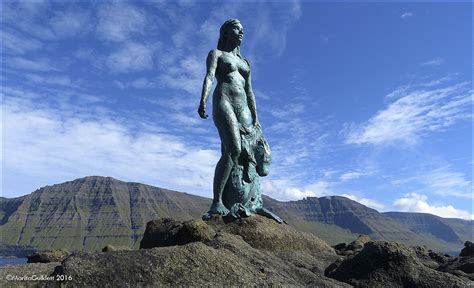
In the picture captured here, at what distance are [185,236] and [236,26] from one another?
7644mm

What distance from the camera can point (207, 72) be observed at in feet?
44.7

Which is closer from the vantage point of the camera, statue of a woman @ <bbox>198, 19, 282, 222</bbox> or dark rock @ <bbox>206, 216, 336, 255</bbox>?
dark rock @ <bbox>206, 216, 336, 255</bbox>

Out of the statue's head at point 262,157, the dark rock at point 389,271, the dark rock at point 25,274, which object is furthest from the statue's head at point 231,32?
→ the dark rock at point 25,274

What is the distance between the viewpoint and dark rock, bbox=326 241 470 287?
6.55 meters

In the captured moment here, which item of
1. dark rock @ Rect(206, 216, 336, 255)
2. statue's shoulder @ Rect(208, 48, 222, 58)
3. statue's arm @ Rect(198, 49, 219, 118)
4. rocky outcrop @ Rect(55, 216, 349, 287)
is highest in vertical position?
statue's shoulder @ Rect(208, 48, 222, 58)

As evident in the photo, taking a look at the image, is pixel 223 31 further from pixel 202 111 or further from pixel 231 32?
pixel 202 111

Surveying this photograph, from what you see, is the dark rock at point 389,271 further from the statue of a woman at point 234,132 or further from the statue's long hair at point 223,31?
the statue's long hair at point 223,31

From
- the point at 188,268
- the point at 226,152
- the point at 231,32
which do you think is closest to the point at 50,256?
the point at 226,152

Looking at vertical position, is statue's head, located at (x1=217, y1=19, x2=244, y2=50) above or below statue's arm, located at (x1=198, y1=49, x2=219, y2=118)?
above

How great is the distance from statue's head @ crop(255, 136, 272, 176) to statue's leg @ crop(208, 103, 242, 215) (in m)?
1.06

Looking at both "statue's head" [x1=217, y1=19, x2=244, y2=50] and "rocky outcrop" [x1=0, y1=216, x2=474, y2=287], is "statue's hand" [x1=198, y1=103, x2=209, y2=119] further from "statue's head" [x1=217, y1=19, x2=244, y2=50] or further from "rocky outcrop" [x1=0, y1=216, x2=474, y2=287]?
"rocky outcrop" [x1=0, y1=216, x2=474, y2=287]

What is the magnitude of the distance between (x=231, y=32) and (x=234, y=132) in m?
3.42

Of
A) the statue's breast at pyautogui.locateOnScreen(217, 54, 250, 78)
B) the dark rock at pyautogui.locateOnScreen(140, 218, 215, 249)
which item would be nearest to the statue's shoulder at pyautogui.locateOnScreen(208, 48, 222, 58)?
the statue's breast at pyautogui.locateOnScreen(217, 54, 250, 78)

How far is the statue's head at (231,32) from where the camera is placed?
14.3 meters
